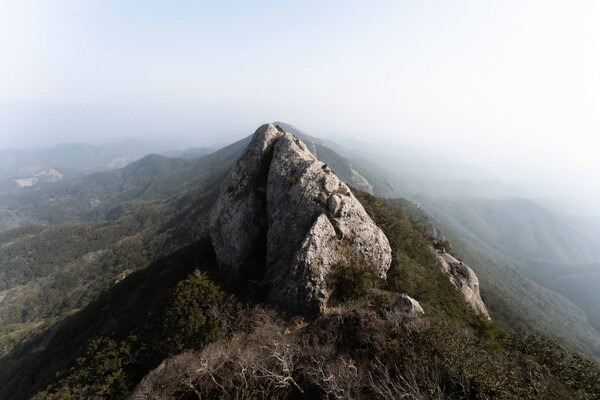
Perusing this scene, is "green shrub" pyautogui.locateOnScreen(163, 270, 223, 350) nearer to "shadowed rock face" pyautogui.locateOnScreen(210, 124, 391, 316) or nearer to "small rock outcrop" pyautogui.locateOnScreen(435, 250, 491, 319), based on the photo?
"shadowed rock face" pyautogui.locateOnScreen(210, 124, 391, 316)

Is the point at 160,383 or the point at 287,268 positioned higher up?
the point at 287,268

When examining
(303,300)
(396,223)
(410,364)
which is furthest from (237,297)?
(396,223)

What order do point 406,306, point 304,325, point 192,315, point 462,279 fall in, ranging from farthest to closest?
point 462,279
point 192,315
point 304,325
point 406,306

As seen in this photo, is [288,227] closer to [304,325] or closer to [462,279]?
[304,325]

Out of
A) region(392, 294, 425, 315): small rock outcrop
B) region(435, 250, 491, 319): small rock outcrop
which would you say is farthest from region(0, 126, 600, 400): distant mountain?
region(435, 250, 491, 319): small rock outcrop

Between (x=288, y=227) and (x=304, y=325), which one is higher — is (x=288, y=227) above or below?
above

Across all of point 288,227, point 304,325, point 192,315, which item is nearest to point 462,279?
point 288,227

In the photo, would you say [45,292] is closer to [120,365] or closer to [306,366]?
[120,365]

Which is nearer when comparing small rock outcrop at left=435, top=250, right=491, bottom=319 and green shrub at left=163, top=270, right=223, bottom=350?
green shrub at left=163, top=270, right=223, bottom=350
